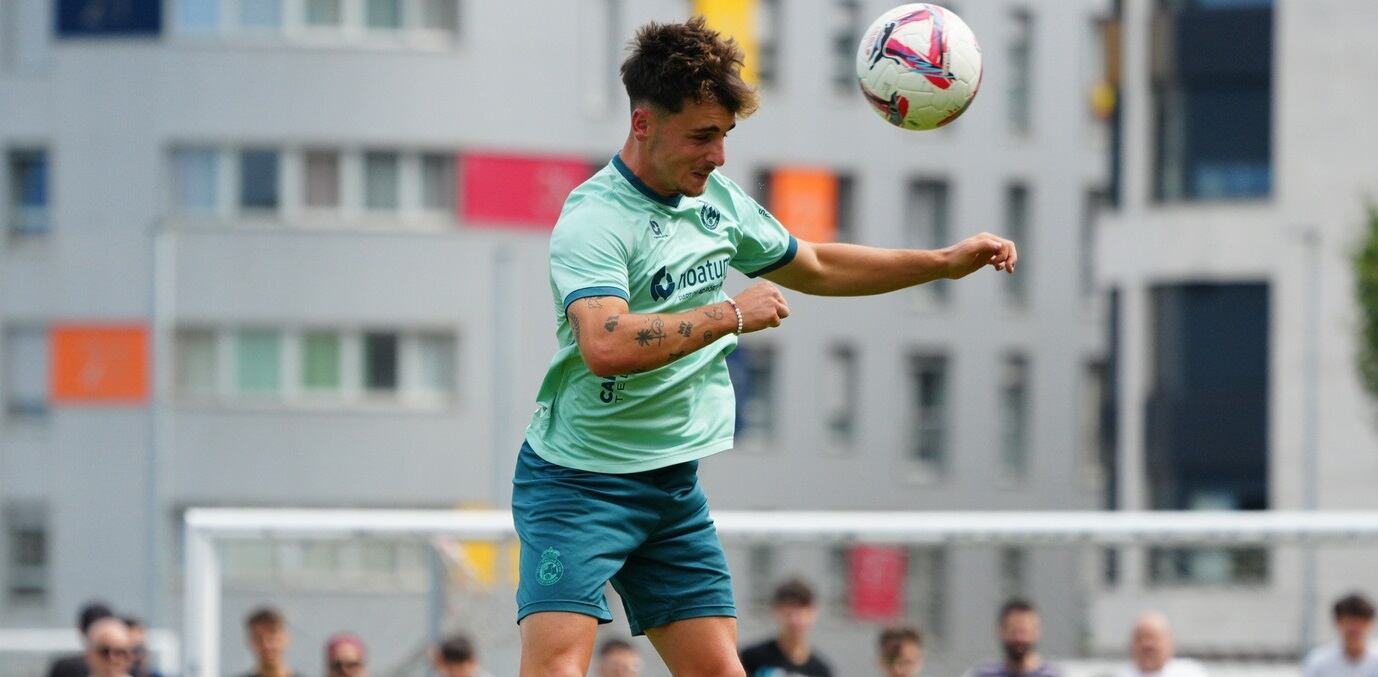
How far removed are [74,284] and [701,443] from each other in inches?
1526

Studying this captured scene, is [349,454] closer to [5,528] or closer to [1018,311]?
[5,528]

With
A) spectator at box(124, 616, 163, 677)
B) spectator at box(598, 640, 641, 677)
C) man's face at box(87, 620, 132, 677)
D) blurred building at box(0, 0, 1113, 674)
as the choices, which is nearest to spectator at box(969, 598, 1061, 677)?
spectator at box(598, 640, 641, 677)

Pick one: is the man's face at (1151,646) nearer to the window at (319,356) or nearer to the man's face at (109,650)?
the man's face at (109,650)

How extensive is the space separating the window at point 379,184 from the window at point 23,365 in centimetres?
650

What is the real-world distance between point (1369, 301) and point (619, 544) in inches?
1014

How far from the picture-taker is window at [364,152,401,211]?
44.6m

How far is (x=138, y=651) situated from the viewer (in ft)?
46.2

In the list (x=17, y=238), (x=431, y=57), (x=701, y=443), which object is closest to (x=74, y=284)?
(x=17, y=238)

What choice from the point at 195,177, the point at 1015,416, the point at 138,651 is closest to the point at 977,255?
the point at 138,651

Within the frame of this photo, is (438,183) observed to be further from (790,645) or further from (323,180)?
(790,645)

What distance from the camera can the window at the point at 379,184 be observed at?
44.6 meters

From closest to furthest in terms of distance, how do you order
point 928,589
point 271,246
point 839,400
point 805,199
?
point 928,589
point 271,246
point 805,199
point 839,400

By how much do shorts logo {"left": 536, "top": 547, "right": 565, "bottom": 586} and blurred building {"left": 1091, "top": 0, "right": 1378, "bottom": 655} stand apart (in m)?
33.3

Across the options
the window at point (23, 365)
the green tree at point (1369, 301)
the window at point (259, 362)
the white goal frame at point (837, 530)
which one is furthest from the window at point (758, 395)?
the white goal frame at point (837, 530)
